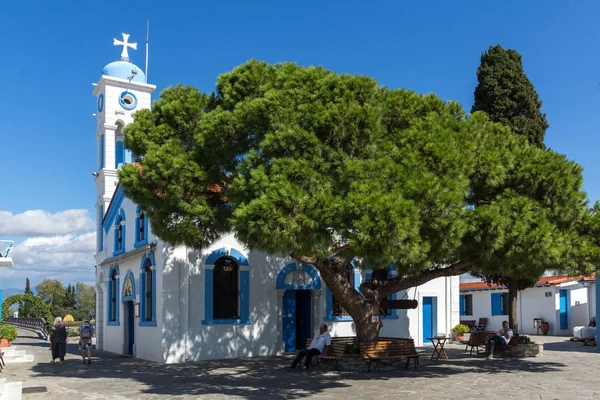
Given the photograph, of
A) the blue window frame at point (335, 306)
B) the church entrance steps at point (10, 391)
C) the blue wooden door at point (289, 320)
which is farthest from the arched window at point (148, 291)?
the church entrance steps at point (10, 391)

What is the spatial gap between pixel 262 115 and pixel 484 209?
4.85 metres

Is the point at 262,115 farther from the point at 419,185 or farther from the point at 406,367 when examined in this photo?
the point at 406,367

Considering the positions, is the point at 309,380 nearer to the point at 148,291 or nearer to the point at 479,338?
the point at 479,338

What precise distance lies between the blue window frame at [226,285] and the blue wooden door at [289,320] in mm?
1487

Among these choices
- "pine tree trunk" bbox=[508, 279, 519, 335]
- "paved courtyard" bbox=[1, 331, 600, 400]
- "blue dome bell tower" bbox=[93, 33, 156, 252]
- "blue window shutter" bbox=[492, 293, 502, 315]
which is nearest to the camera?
"paved courtyard" bbox=[1, 331, 600, 400]

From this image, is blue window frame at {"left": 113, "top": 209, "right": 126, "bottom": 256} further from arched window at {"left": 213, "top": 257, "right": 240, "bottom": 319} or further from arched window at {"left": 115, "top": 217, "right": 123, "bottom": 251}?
arched window at {"left": 213, "top": 257, "right": 240, "bottom": 319}

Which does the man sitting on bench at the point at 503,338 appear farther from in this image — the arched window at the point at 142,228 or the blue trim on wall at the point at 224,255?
the arched window at the point at 142,228

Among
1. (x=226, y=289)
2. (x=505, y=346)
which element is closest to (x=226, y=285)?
(x=226, y=289)

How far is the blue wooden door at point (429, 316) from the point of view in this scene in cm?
2423

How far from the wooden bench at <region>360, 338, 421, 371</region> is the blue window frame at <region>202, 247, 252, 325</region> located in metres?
5.48

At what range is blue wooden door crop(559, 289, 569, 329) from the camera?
30.3 meters

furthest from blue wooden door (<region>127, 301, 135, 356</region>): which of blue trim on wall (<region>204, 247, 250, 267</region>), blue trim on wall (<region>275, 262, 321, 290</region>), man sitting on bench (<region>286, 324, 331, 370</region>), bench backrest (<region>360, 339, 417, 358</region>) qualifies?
bench backrest (<region>360, 339, 417, 358</region>)

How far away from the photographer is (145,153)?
14500mm

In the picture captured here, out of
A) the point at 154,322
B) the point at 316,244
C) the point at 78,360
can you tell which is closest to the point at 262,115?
the point at 316,244
